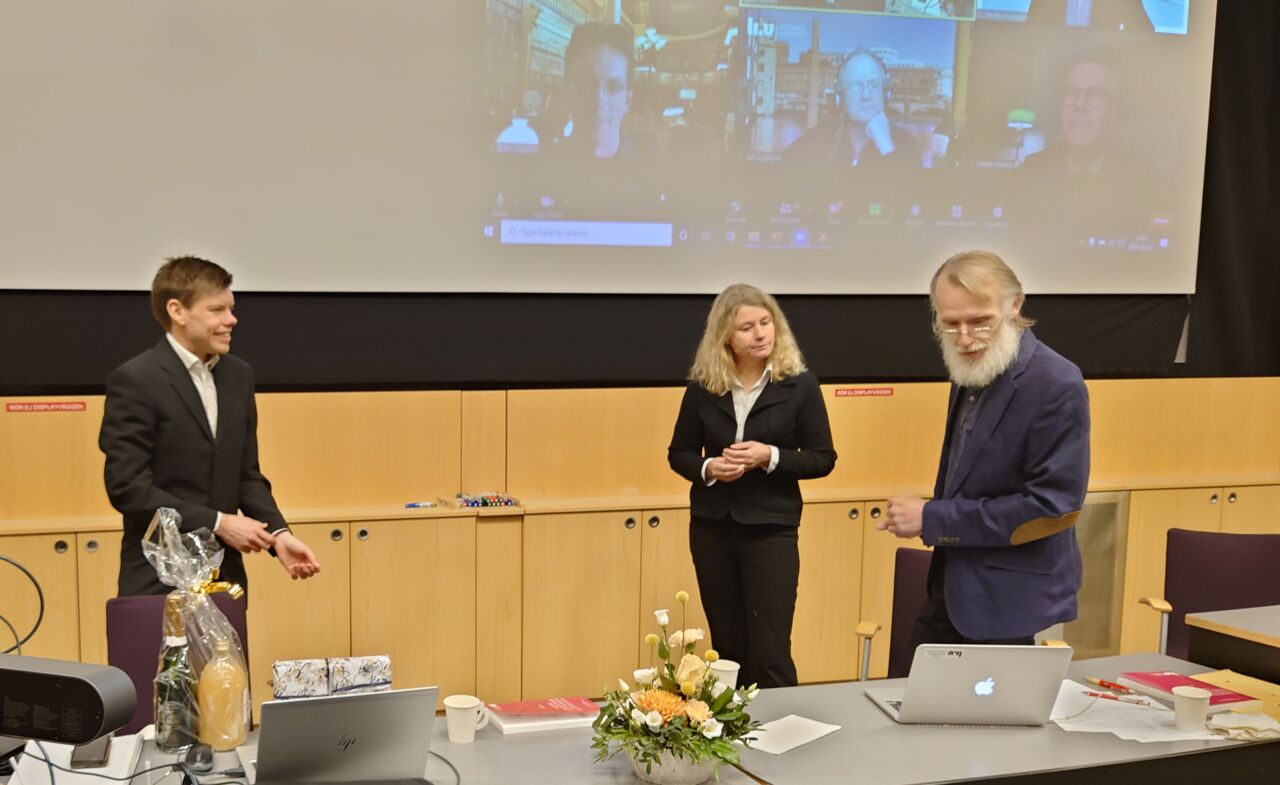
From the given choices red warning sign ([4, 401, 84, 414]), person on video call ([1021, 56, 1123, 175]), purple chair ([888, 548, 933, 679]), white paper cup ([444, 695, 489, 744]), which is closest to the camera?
white paper cup ([444, 695, 489, 744])

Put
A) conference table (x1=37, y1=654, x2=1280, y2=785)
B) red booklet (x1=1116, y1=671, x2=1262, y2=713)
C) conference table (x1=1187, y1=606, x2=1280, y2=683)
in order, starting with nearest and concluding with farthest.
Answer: conference table (x1=37, y1=654, x2=1280, y2=785), red booklet (x1=1116, y1=671, x2=1262, y2=713), conference table (x1=1187, y1=606, x2=1280, y2=683)

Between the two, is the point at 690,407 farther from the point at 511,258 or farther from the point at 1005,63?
the point at 1005,63

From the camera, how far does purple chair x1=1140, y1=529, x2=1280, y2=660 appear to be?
3.95 m

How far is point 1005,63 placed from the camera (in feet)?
17.3

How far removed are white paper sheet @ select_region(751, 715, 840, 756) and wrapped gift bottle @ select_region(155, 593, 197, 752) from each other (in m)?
1.04

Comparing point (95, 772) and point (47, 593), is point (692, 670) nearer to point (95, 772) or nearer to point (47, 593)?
point (95, 772)

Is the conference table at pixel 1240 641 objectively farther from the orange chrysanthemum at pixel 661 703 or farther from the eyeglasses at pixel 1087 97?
the eyeglasses at pixel 1087 97

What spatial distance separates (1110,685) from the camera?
8.89ft

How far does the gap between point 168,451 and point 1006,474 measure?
2115 millimetres

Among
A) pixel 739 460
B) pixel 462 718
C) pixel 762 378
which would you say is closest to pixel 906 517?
pixel 739 460

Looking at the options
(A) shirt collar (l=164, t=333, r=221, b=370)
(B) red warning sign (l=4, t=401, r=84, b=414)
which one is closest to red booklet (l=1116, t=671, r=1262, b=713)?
(A) shirt collar (l=164, t=333, r=221, b=370)

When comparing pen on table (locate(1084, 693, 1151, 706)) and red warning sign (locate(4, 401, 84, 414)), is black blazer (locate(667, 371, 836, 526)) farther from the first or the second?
red warning sign (locate(4, 401, 84, 414))

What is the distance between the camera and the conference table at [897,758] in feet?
7.05

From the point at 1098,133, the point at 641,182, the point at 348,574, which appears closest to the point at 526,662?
the point at 348,574
